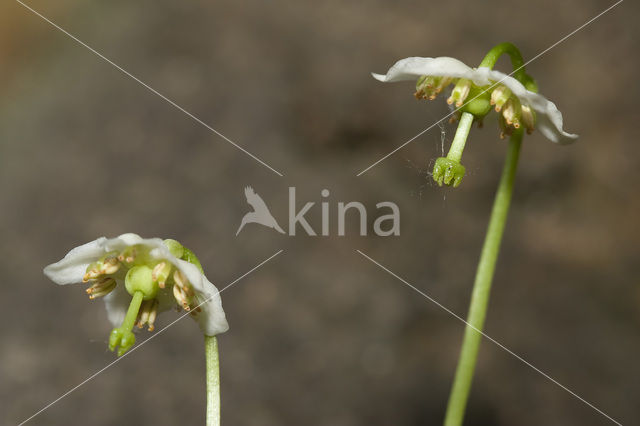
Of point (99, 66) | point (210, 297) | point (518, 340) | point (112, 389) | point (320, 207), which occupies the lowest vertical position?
point (112, 389)

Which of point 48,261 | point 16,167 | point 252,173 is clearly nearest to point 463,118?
point 252,173

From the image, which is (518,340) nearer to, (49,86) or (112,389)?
(112,389)

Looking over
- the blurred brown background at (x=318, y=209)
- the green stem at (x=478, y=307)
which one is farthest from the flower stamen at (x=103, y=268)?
the blurred brown background at (x=318, y=209)

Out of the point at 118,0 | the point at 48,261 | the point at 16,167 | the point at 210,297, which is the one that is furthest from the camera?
the point at 118,0

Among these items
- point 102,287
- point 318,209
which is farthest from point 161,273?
point 318,209

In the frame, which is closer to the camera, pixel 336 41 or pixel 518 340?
pixel 518 340

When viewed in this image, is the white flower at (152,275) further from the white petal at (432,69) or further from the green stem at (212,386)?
the white petal at (432,69)
